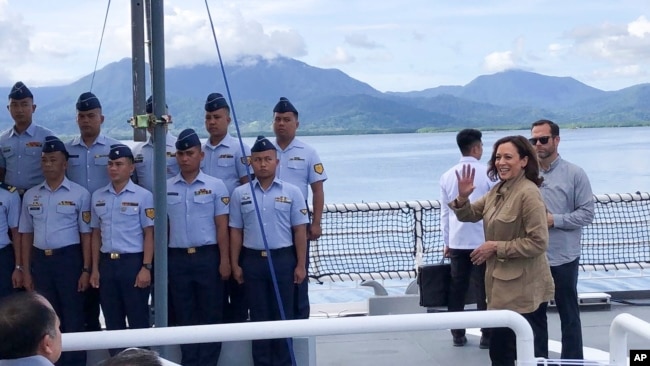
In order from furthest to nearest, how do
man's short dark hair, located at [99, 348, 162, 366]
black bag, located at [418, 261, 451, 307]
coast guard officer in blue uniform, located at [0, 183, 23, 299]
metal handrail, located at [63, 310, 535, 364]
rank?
black bag, located at [418, 261, 451, 307] → coast guard officer in blue uniform, located at [0, 183, 23, 299] → metal handrail, located at [63, 310, 535, 364] → man's short dark hair, located at [99, 348, 162, 366]

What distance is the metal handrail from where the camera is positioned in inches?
85.5

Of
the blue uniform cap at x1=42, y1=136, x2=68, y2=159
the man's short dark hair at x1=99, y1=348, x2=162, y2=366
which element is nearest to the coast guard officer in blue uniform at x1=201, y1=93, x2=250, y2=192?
the blue uniform cap at x1=42, y1=136, x2=68, y2=159

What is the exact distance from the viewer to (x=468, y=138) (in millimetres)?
4676

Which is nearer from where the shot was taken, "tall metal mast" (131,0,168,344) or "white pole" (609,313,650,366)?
"white pole" (609,313,650,366)

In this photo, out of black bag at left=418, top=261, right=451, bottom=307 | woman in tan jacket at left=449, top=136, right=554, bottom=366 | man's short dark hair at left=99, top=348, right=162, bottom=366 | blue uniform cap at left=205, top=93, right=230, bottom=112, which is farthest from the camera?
black bag at left=418, top=261, right=451, bottom=307

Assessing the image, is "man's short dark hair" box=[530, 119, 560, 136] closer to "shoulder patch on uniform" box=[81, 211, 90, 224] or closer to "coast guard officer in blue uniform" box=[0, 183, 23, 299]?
"shoulder patch on uniform" box=[81, 211, 90, 224]

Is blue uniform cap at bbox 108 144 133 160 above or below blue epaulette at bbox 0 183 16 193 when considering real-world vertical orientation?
above

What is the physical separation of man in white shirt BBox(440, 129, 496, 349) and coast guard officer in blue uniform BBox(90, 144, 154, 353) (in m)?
1.59

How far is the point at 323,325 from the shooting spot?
2174mm

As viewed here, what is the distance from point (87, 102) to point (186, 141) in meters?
0.56

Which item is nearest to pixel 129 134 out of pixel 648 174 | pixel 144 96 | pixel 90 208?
pixel 144 96

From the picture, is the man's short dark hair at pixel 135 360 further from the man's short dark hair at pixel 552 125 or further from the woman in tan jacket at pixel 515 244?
the man's short dark hair at pixel 552 125

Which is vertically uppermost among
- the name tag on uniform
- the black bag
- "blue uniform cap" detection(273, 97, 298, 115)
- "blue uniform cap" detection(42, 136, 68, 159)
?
"blue uniform cap" detection(273, 97, 298, 115)

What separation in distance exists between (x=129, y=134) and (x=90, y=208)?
3.10 feet
